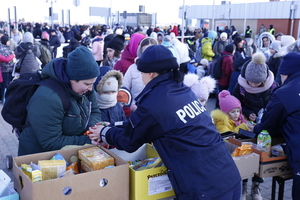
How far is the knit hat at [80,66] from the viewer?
2.68 m

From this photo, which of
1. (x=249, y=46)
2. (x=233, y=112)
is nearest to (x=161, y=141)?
(x=233, y=112)

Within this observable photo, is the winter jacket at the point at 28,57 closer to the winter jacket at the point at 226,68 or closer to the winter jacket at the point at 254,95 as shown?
the winter jacket at the point at 226,68

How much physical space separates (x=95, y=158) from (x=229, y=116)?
7.98 feet

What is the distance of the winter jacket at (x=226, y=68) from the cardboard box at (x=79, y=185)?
6.13 metres

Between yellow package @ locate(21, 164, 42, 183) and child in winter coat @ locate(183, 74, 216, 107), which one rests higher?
child in winter coat @ locate(183, 74, 216, 107)

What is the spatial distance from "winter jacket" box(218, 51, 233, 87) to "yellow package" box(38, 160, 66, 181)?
6.35 metres

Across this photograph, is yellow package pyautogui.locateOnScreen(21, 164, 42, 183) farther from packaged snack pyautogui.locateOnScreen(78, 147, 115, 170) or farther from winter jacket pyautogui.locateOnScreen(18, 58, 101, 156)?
winter jacket pyautogui.locateOnScreen(18, 58, 101, 156)

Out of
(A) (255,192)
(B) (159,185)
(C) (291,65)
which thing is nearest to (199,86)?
(C) (291,65)

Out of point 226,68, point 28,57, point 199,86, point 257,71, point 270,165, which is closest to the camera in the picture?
point 270,165

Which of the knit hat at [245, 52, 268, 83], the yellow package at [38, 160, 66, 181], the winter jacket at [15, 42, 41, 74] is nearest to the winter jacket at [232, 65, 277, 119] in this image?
the knit hat at [245, 52, 268, 83]

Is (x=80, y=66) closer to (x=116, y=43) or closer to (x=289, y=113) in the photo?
(x=289, y=113)

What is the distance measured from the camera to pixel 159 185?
243 cm

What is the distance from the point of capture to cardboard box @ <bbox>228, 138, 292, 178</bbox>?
10.1 feet

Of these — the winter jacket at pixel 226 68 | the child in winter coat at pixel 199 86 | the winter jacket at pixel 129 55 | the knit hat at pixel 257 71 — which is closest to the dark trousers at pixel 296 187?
the child in winter coat at pixel 199 86
